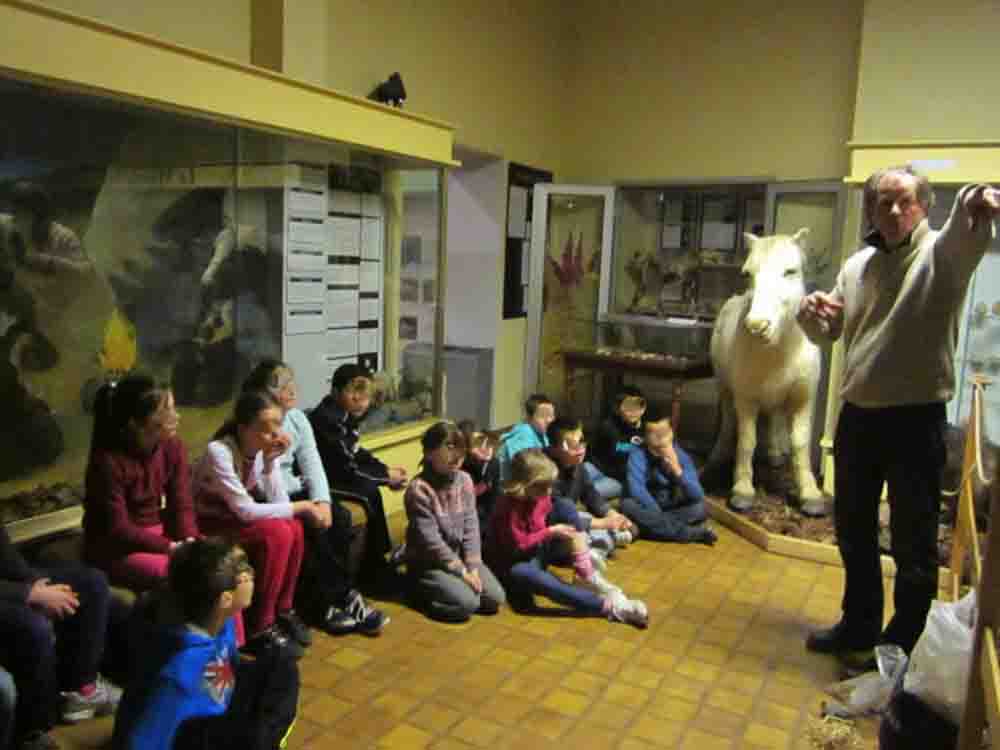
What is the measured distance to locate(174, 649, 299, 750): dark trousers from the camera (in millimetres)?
2115

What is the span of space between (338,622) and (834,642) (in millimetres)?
1981

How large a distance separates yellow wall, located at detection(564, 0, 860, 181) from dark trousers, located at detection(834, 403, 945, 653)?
4156mm

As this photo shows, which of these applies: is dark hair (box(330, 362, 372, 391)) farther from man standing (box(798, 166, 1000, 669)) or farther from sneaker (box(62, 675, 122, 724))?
man standing (box(798, 166, 1000, 669))

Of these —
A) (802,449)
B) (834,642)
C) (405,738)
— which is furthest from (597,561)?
(802,449)

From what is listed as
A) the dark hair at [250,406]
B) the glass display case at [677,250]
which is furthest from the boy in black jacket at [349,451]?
the glass display case at [677,250]

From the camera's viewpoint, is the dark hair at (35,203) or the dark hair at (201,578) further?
the dark hair at (35,203)

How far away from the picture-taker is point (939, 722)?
86.0 inches

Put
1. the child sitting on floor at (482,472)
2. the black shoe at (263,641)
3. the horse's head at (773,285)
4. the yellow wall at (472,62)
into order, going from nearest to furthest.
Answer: the black shoe at (263,641)
the child sitting on floor at (482,472)
the horse's head at (773,285)
the yellow wall at (472,62)

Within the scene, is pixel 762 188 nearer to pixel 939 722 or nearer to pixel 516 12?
pixel 516 12

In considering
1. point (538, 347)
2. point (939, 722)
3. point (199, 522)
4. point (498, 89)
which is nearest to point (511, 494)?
point (199, 522)

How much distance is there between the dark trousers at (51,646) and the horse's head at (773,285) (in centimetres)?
349

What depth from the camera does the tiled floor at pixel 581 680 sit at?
2.73 metres

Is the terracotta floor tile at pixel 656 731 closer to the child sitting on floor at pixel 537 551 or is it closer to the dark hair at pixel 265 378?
the child sitting on floor at pixel 537 551

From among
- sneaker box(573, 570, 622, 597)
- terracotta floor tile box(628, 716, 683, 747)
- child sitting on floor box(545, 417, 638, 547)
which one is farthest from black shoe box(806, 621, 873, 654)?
child sitting on floor box(545, 417, 638, 547)
